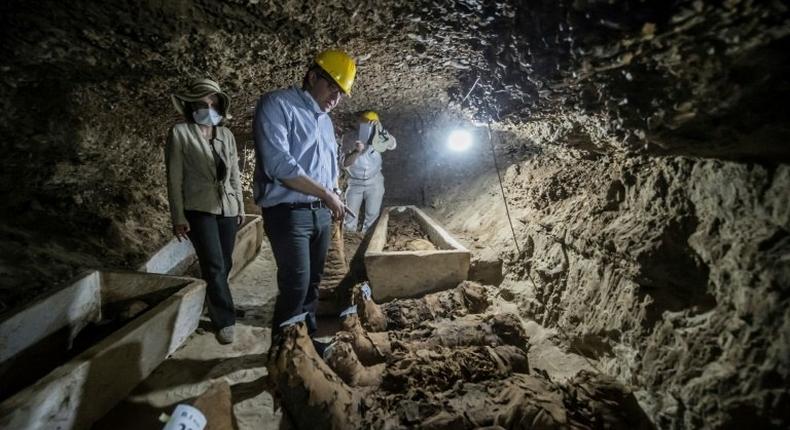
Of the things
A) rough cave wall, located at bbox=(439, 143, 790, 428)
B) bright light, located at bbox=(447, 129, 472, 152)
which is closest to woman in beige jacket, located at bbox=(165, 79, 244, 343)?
rough cave wall, located at bbox=(439, 143, 790, 428)

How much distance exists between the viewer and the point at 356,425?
1.68 m

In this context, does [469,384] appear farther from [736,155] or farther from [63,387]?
[63,387]

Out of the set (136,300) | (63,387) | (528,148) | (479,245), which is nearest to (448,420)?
(63,387)

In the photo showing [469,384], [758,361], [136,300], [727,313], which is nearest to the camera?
[758,361]

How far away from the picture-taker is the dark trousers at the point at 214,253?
2.60 metres

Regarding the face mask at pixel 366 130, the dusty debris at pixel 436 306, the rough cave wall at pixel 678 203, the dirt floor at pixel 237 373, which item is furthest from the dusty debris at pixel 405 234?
the rough cave wall at pixel 678 203

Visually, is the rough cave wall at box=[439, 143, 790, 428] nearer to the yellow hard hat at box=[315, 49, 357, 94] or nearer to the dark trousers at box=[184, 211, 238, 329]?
the yellow hard hat at box=[315, 49, 357, 94]

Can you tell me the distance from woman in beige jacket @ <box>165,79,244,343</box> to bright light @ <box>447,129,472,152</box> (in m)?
4.92

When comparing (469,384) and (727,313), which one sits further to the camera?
(469,384)

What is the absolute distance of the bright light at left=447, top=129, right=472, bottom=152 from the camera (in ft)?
22.4

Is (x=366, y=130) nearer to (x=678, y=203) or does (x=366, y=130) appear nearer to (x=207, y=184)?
(x=207, y=184)

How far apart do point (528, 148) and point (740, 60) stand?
145 inches

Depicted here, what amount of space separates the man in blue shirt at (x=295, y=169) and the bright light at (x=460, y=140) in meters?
4.77

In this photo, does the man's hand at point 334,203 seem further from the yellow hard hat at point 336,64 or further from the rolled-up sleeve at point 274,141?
the yellow hard hat at point 336,64
